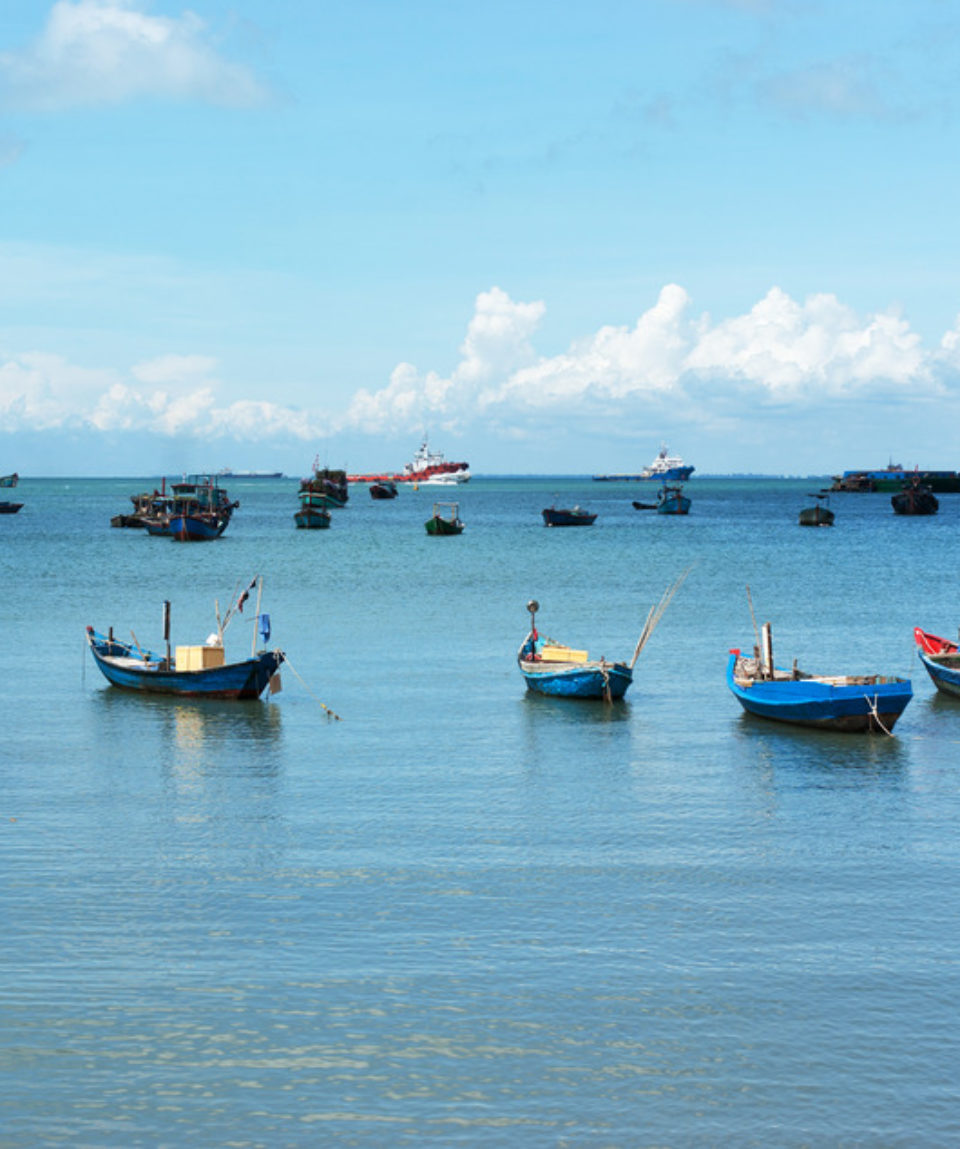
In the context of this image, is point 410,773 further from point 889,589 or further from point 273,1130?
point 889,589

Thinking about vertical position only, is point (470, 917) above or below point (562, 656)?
below

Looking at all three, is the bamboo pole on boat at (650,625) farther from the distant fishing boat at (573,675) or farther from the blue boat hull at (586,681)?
the distant fishing boat at (573,675)

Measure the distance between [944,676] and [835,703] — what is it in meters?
8.87

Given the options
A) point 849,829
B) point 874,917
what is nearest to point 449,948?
point 874,917

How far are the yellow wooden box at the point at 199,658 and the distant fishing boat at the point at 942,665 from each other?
Answer: 25054 millimetres

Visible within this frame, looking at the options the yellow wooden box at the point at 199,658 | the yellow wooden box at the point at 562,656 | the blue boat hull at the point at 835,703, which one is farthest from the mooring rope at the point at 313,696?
the blue boat hull at the point at 835,703

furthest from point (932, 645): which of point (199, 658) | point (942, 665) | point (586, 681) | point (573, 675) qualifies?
point (199, 658)

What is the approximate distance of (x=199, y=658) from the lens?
47.0 metres

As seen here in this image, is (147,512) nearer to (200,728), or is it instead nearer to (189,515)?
(189,515)

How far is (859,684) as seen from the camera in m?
41.2

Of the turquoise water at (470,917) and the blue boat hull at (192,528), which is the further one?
the blue boat hull at (192,528)

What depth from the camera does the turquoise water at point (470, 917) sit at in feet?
58.3

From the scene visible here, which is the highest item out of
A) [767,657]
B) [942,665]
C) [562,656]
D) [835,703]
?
[767,657]

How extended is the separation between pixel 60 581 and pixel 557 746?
6150cm
